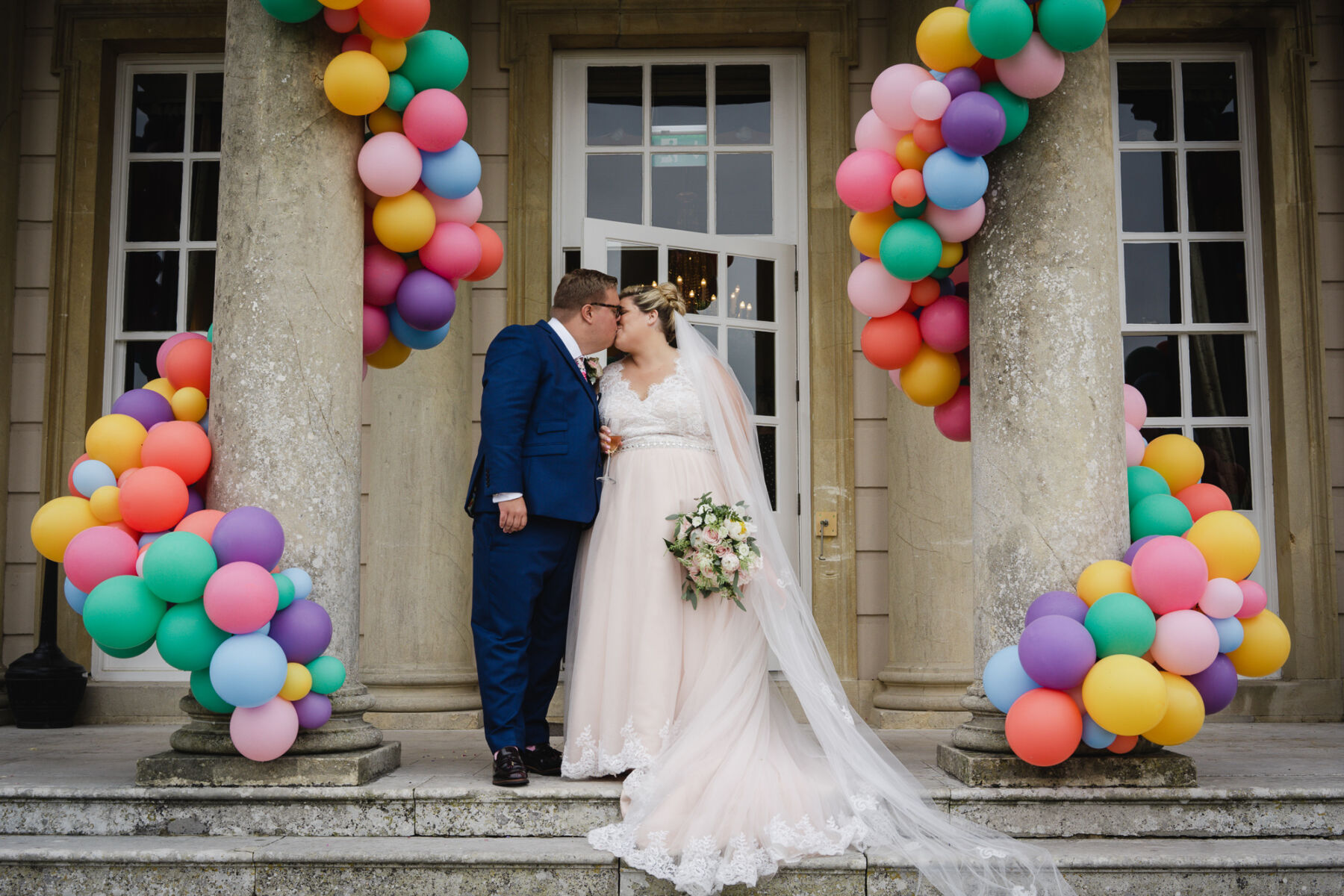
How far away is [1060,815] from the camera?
12.3ft

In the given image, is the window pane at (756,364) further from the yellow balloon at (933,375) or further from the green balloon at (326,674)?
the green balloon at (326,674)

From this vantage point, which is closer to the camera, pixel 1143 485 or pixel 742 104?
pixel 1143 485

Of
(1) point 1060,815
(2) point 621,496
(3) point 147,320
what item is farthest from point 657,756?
(3) point 147,320

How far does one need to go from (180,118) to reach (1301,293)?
6.67 metres

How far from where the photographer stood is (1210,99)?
22.0ft

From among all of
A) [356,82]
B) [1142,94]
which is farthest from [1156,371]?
[356,82]

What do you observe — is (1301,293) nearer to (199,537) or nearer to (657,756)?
(657,756)

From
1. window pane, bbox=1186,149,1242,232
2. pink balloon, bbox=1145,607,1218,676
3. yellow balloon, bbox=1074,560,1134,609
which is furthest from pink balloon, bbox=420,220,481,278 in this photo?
window pane, bbox=1186,149,1242,232

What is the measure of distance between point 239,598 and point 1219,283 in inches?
225

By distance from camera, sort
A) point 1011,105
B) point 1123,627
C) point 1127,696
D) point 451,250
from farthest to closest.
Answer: point 451,250 < point 1011,105 < point 1123,627 < point 1127,696

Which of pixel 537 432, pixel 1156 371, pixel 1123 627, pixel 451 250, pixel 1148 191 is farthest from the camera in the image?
pixel 1148 191

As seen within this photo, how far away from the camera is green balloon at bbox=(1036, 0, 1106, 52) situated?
12.4 feet

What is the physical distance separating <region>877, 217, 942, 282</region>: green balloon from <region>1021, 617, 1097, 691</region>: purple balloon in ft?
4.38

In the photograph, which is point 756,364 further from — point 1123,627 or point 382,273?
point 1123,627
